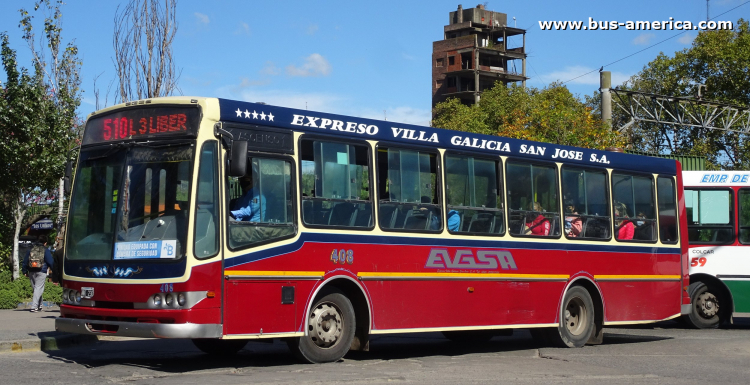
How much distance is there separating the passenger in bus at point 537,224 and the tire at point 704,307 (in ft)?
20.2

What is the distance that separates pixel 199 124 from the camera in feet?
31.7

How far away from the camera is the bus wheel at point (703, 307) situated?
18.4 metres

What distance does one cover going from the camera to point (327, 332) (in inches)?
423

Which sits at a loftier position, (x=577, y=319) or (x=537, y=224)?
(x=537, y=224)

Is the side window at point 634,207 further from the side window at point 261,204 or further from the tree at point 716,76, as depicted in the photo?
the tree at point 716,76

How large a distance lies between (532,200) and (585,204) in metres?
1.31

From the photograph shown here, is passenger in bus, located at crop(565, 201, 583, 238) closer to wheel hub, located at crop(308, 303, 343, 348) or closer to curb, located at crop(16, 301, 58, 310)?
wheel hub, located at crop(308, 303, 343, 348)

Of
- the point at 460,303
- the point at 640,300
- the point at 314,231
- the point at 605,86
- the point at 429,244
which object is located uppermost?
the point at 605,86

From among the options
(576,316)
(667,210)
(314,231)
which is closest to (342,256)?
(314,231)

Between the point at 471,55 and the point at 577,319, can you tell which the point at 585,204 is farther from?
the point at 471,55

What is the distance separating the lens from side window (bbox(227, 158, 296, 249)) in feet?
32.3

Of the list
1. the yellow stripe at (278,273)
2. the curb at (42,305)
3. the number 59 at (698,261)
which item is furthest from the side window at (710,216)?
the curb at (42,305)

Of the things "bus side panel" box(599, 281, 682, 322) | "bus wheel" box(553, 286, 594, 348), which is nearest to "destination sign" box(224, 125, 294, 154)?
"bus wheel" box(553, 286, 594, 348)

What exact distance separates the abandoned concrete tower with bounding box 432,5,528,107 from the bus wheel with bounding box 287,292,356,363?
94.7 metres
